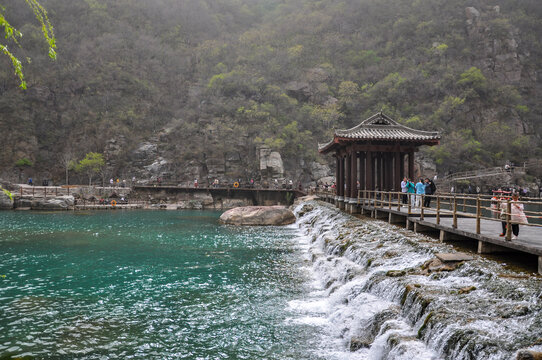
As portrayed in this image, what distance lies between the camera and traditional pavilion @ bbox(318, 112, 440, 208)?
76.4 feet

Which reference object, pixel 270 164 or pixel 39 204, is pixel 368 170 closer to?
pixel 270 164

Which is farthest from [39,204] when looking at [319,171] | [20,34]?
[20,34]

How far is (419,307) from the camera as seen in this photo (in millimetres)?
Result: 7492

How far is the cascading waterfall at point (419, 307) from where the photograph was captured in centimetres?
594

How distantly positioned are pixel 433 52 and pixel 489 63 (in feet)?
37.6

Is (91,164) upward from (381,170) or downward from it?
upward

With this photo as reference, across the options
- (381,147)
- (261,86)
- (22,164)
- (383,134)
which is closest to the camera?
(383,134)

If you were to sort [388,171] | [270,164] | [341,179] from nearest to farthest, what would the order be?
[388,171], [341,179], [270,164]

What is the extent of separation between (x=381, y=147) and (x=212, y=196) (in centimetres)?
3205

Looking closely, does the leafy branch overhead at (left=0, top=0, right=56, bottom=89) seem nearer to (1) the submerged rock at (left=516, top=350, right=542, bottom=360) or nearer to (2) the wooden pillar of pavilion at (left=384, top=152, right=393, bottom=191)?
(1) the submerged rock at (left=516, top=350, right=542, bottom=360)

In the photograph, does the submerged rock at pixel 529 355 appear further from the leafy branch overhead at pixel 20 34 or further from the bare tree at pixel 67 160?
the bare tree at pixel 67 160

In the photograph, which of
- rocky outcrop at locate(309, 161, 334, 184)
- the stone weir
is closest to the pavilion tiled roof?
the stone weir

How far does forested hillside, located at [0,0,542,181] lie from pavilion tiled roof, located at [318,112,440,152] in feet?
113

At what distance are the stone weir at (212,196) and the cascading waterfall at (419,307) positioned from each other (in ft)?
122
